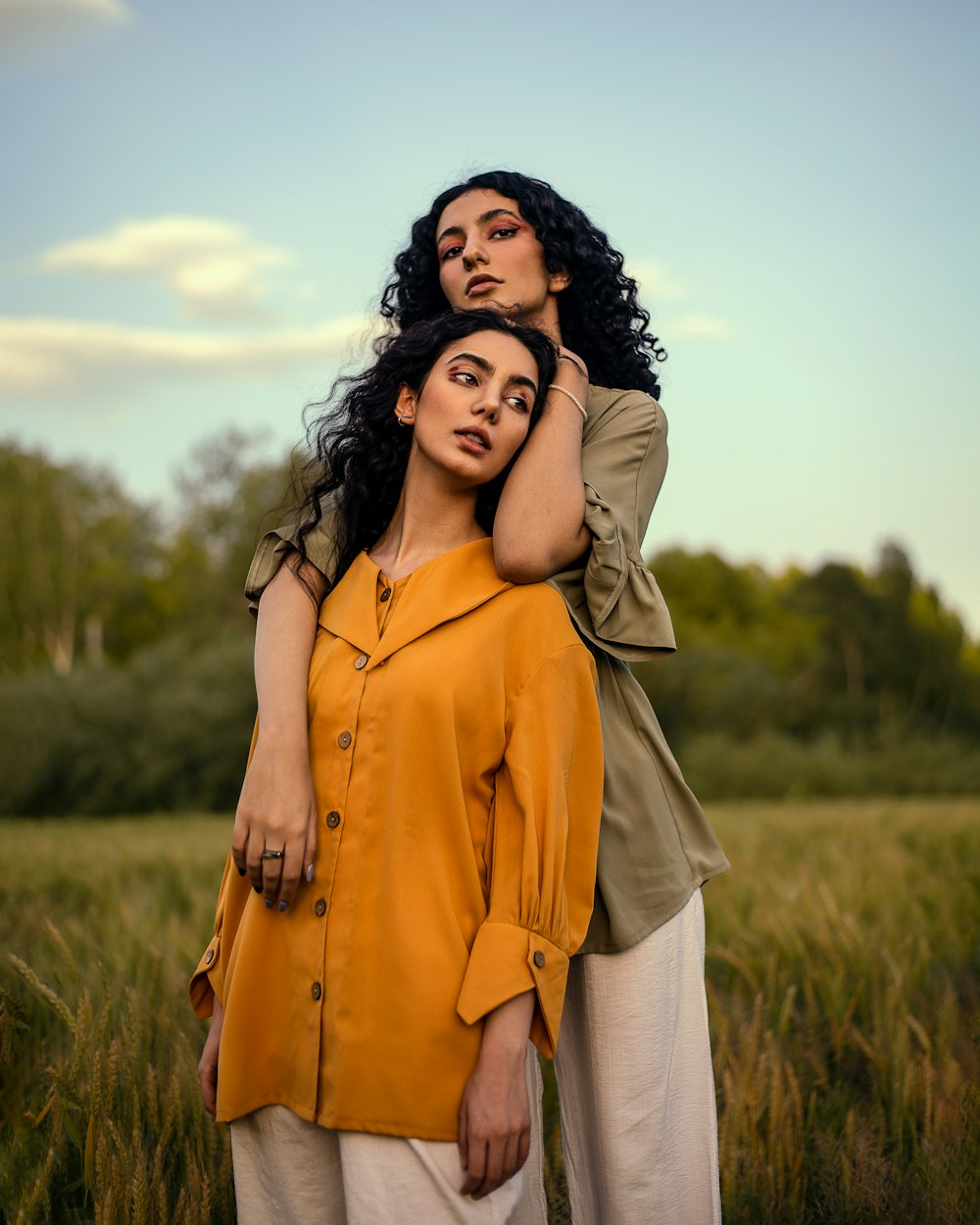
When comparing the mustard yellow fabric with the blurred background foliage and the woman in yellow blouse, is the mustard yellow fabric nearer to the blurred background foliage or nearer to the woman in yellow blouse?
the woman in yellow blouse

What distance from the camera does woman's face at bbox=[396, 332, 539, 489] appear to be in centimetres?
226

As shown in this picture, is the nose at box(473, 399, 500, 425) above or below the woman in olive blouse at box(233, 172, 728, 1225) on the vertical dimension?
above

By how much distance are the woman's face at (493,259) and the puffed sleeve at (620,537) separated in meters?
0.44

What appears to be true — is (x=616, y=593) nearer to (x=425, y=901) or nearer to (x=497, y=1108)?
(x=425, y=901)

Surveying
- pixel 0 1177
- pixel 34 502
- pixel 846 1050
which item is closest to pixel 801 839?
pixel 846 1050

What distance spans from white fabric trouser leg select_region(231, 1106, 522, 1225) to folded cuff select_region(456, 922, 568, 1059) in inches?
9.6

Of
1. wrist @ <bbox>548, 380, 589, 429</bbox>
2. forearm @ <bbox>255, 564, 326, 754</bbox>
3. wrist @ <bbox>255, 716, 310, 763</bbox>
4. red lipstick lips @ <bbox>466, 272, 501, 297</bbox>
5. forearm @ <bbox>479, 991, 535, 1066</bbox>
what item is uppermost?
red lipstick lips @ <bbox>466, 272, 501, 297</bbox>

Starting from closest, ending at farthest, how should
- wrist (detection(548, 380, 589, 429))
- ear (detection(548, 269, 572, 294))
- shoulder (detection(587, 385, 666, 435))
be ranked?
wrist (detection(548, 380, 589, 429)), shoulder (detection(587, 385, 666, 435)), ear (detection(548, 269, 572, 294))

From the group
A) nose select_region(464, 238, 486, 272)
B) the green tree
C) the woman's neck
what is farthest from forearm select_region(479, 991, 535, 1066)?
the green tree

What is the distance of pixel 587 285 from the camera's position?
2.91 meters

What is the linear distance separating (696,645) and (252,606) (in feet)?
89.8

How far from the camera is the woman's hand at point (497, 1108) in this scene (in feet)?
6.14

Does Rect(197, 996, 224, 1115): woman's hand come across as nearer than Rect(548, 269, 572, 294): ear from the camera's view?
Yes

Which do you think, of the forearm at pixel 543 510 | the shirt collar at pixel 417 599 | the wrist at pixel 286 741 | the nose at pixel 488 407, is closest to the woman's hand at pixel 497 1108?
the wrist at pixel 286 741
